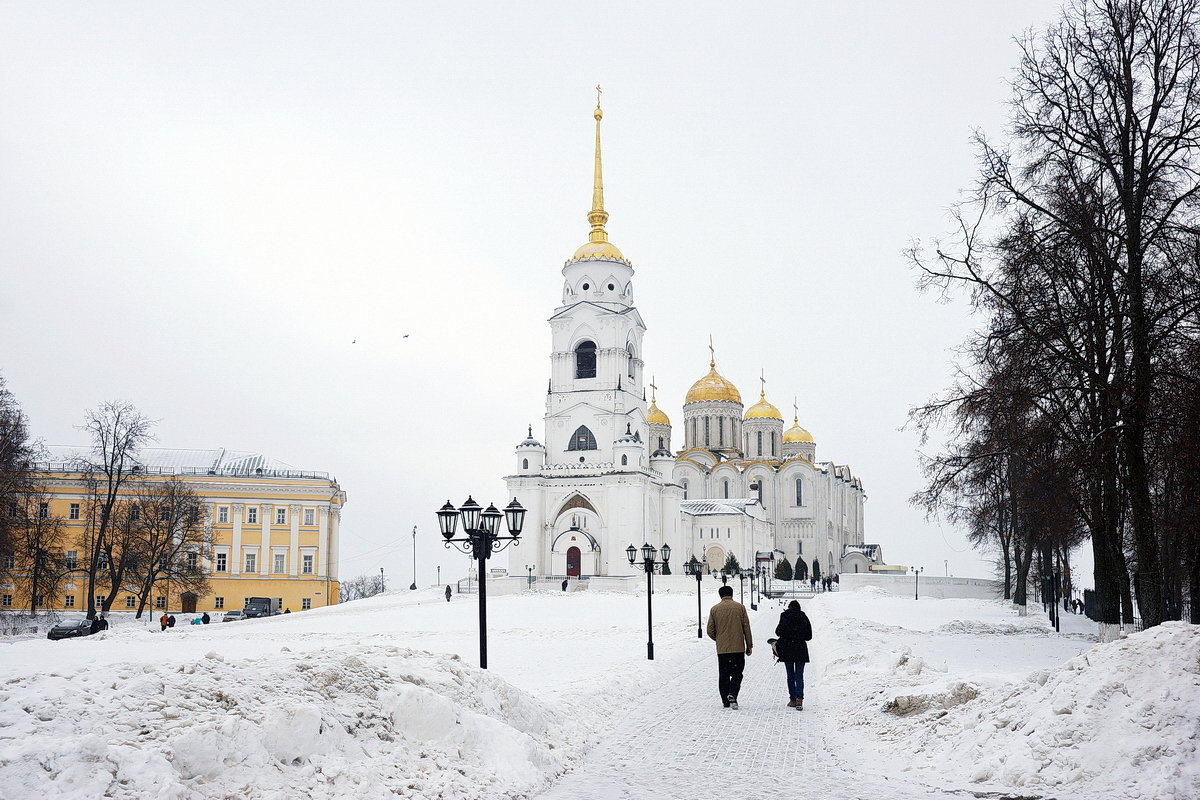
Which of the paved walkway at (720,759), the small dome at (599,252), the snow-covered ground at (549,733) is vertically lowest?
the paved walkway at (720,759)

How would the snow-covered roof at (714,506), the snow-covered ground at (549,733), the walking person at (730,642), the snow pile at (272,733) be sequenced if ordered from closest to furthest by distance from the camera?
the snow pile at (272,733) → the snow-covered ground at (549,733) → the walking person at (730,642) → the snow-covered roof at (714,506)

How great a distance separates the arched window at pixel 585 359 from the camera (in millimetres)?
69125

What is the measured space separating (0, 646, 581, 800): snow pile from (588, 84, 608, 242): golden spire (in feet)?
203

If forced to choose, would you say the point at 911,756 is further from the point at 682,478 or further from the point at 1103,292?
the point at 682,478

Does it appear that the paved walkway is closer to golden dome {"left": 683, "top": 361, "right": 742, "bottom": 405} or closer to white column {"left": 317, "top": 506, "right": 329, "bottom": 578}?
white column {"left": 317, "top": 506, "right": 329, "bottom": 578}

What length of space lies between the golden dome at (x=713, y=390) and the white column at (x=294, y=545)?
39017mm

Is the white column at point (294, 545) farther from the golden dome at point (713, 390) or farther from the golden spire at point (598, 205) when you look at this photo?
the golden dome at point (713, 390)

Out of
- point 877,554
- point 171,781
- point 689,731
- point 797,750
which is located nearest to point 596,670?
point 689,731

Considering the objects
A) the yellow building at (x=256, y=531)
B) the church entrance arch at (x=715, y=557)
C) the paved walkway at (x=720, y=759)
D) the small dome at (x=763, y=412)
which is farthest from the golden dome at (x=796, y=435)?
the paved walkway at (x=720, y=759)

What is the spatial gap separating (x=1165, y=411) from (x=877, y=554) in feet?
297

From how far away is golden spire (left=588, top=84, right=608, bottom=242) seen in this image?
234 feet

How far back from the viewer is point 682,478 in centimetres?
8825

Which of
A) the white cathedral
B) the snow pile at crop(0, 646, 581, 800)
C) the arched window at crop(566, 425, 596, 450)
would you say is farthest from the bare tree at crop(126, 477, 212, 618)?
the snow pile at crop(0, 646, 581, 800)

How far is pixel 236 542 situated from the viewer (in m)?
62.4
